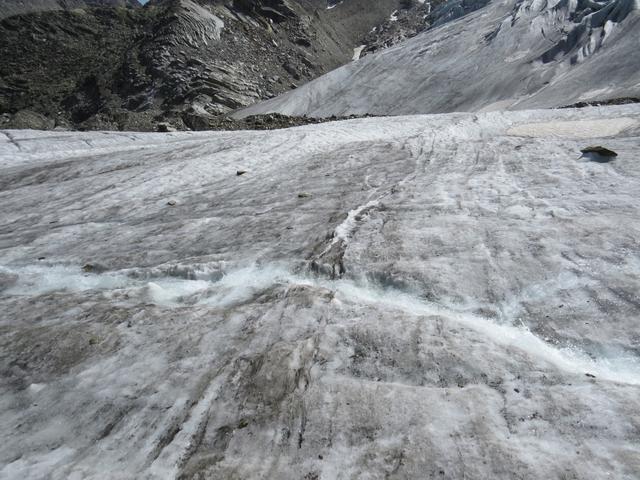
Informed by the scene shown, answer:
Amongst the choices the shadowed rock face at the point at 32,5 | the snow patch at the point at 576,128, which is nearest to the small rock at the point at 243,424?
the snow patch at the point at 576,128

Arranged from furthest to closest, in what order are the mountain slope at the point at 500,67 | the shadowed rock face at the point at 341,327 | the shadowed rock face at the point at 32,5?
the shadowed rock face at the point at 32,5
the mountain slope at the point at 500,67
the shadowed rock face at the point at 341,327

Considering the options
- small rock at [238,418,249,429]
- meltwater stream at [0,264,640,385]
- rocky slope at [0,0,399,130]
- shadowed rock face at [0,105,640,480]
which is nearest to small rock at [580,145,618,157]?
shadowed rock face at [0,105,640,480]

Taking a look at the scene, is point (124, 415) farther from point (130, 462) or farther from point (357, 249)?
point (357, 249)

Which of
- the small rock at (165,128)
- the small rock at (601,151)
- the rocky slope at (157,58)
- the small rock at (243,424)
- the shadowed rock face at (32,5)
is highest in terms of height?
the shadowed rock face at (32,5)

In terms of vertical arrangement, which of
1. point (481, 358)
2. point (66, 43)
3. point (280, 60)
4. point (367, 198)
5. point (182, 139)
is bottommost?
point (481, 358)

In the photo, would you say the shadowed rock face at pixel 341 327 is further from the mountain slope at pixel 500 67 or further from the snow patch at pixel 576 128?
the mountain slope at pixel 500 67

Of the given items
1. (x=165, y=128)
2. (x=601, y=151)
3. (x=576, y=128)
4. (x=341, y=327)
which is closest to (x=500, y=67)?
(x=576, y=128)

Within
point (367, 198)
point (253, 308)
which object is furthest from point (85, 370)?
point (367, 198)

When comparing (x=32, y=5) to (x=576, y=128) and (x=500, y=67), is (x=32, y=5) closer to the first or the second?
(x=500, y=67)
